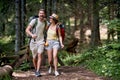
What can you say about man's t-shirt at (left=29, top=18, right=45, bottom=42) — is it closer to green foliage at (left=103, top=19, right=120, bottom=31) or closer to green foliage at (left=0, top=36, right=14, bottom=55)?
green foliage at (left=103, top=19, right=120, bottom=31)

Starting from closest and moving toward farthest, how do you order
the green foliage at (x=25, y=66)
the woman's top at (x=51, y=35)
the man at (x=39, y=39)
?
the man at (x=39, y=39)
the woman's top at (x=51, y=35)
the green foliage at (x=25, y=66)

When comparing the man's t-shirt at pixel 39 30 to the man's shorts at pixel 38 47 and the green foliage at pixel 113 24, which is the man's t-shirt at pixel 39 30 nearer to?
the man's shorts at pixel 38 47

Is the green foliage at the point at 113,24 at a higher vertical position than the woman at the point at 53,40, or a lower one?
higher

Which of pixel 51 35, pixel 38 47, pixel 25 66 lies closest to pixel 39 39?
pixel 38 47

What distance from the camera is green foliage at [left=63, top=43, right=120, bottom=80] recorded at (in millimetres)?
10312

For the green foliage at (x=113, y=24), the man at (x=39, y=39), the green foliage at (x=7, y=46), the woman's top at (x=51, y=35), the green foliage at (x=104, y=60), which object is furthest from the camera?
the green foliage at (x=7, y=46)

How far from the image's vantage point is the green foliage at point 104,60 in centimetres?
1031

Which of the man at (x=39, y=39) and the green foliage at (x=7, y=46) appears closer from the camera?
the man at (x=39, y=39)

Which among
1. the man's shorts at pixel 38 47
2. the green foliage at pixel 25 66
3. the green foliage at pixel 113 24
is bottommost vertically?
the green foliage at pixel 25 66

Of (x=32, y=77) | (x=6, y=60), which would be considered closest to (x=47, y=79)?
(x=32, y=77)

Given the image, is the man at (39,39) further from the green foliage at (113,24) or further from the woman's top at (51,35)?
the green foliage at (113,24)

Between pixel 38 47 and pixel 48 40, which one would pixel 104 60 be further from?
pixel 38 47

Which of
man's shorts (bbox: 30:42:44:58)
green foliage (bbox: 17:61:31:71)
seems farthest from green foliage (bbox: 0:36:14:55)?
man's shorts (bbox: 30:42:44:58)

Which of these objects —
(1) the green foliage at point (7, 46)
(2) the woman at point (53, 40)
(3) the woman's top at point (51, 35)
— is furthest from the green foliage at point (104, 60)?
(1) the green foliage at point (7, 46)
